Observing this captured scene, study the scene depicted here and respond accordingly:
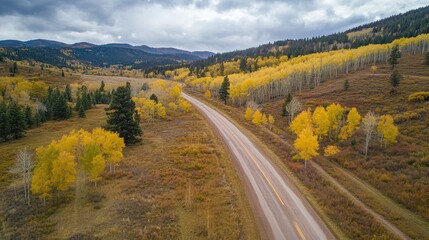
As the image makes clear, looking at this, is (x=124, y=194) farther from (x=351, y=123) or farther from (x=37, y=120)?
(x=37, y=120)

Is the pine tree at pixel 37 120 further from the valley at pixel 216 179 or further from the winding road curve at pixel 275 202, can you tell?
the winding road curve at pixel 275 202

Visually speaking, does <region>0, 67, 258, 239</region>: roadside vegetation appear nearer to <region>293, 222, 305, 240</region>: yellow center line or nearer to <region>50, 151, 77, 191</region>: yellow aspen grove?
<region>50, 151, 77, 191</region>: yellow aspen grove

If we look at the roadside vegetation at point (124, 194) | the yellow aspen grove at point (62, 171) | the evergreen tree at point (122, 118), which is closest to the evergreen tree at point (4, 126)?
the roadside vegetation at point (124, 194)

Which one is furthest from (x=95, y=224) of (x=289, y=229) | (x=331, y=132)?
(x=331, y=132)

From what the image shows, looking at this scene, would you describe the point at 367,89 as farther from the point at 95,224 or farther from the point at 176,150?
the point at 95,224

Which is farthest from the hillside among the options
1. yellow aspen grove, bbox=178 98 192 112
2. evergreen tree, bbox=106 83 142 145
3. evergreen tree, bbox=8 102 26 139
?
evergreen tree, bbox=8 102 26 139

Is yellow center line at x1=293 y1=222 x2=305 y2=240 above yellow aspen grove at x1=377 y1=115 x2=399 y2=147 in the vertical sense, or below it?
below

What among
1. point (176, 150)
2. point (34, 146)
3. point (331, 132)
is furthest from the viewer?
point (331, 132)
